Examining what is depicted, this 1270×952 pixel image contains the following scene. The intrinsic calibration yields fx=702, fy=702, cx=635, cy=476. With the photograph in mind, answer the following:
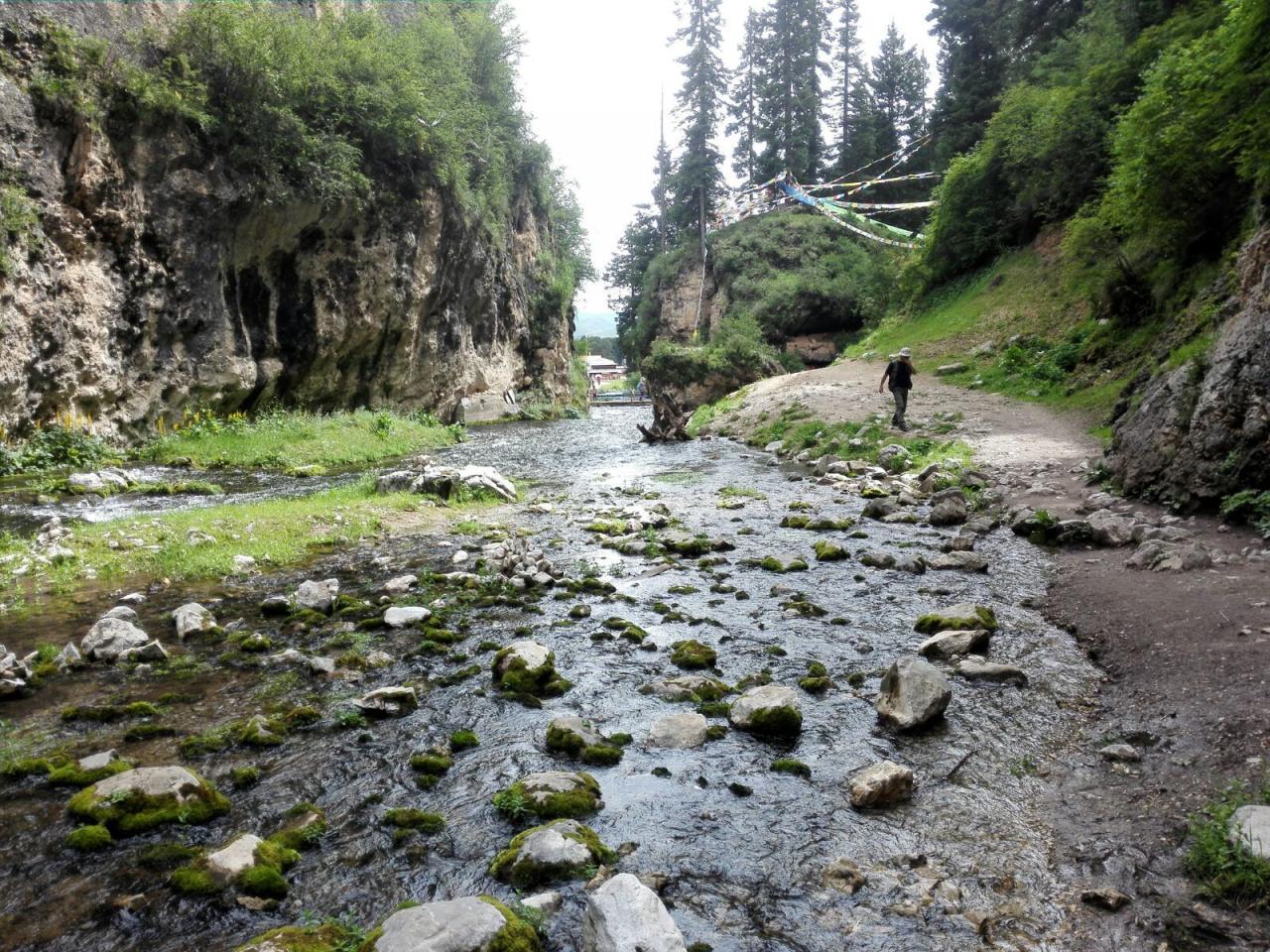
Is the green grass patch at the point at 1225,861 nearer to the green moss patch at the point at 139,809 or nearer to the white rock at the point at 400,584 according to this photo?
the green moss patch at the point at 139,809

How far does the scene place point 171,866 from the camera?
3.71m

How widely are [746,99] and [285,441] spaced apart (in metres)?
66.0

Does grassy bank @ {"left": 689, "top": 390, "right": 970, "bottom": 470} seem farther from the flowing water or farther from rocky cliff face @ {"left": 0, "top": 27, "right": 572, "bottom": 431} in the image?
rocky cliff face @ {"left": 0, "top": 27, "right": 572, "bottom": 431}

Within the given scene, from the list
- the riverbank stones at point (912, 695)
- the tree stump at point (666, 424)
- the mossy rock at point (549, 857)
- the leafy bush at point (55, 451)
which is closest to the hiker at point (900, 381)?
the tree stump at point (666, 424)

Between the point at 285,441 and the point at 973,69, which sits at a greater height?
the point at 973,69

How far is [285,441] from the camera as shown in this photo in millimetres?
22828

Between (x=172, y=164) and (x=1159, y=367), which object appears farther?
(x=172, y=164)

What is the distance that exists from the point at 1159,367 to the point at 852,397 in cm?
1350

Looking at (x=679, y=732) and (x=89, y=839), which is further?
(x=679, y=732)

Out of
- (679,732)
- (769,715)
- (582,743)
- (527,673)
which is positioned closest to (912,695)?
(769,715)

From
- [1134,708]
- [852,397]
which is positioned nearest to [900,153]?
[852,397]

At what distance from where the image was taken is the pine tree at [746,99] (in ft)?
235

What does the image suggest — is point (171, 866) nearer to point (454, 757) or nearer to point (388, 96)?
point (454, 757)

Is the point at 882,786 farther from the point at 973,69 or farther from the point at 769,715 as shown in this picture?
the point at 973,69
